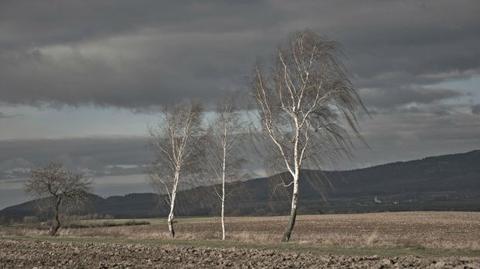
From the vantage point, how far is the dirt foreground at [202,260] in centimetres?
2559

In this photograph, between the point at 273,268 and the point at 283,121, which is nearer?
the point at 273,268

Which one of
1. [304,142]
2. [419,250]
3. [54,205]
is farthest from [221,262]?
[54,205]

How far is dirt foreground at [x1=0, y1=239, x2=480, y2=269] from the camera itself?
2559 centimetres

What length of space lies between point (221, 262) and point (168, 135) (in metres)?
34.7

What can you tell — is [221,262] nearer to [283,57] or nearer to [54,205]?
[283,57]

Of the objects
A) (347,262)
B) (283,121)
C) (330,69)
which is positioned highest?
(330,69)

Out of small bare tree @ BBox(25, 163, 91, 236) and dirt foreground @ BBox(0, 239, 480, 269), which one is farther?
small bare tree @ BBox(25, 163, 91, 236)

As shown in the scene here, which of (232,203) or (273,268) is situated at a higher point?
(232,203)

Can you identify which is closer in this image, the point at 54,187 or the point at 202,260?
the point at 202,260

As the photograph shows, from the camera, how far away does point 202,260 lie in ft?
94.0

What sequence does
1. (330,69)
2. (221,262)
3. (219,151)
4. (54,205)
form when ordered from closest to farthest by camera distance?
(221,262) → (330,69) → (219,151) → (54,205)

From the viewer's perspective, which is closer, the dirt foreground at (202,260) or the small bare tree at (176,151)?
the dirt foreground at (202,260)

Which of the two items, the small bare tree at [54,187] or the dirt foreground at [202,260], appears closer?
the dirt foreground at [202,260]

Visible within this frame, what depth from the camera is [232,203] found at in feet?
201
